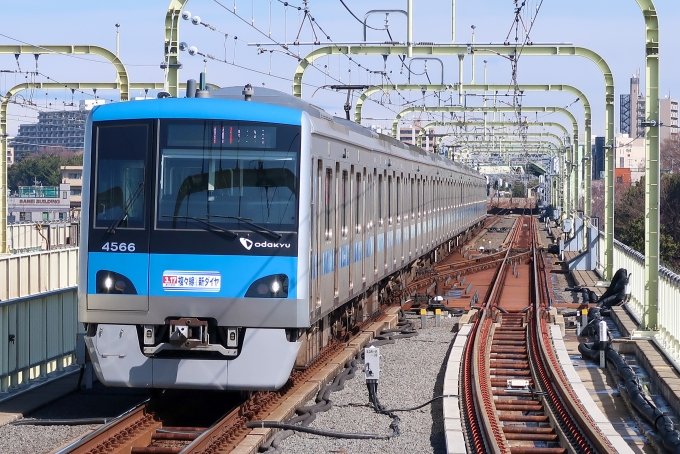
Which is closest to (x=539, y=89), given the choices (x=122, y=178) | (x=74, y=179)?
(x=122, y=178)

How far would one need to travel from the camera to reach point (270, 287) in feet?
28.3

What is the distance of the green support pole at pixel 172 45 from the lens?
1288 cm

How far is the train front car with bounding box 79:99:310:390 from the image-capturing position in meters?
8.57

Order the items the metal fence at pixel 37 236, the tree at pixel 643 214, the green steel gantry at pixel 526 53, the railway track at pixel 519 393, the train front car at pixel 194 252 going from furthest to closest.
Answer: the tree at pixel 643 214 < the metal fence at pixel 37 236 < the green steel gantry at pixel 526 53 < the train front car at pixel 194 252 < the railway track at pixel 519 393

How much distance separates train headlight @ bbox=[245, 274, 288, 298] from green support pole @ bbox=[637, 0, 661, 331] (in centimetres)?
671

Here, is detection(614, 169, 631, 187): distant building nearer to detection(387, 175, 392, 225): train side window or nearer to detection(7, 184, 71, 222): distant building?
detection(7, 184, 71, 222): distant building

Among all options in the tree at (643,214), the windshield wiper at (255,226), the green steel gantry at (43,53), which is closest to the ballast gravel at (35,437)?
the windshield wiper at (255,226)

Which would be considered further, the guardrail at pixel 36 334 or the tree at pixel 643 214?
the tree at pixel 643 214

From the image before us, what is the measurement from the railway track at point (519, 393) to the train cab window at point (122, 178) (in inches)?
132

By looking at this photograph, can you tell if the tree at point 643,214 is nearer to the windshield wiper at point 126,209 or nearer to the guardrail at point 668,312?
the guardrail at point 668,312

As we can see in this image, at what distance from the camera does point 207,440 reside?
784 cm

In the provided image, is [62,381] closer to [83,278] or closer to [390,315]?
[83,278]

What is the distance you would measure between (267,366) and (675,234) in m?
50.6

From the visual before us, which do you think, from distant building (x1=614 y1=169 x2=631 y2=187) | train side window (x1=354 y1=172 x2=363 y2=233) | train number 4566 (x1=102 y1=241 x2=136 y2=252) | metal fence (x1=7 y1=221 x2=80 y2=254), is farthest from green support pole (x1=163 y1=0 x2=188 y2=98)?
distant building (x1=614 y1=169 x2=631 y2=187)
